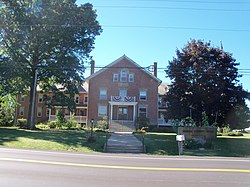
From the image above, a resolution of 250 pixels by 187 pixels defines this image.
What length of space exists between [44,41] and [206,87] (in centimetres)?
1865

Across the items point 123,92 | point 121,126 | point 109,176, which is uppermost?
point 123,92

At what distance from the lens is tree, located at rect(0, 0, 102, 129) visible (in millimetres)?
30203

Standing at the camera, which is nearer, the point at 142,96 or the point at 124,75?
the point at 142,96

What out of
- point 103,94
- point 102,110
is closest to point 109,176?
point 102,110

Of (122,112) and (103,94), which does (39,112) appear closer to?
(103,94)

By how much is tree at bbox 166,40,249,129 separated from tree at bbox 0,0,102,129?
1241cm

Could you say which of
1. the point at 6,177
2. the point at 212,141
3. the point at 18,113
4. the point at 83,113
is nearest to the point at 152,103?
the point at 83,113

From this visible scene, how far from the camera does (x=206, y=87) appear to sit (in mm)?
23688

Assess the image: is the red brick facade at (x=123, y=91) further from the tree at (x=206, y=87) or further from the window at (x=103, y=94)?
the tree at (x=206, y=87)

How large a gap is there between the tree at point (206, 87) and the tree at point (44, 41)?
1241 cm

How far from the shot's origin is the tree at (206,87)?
23.7 m

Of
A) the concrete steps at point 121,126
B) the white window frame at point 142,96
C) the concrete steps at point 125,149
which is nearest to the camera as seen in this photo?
the concrete steps at point 125,149

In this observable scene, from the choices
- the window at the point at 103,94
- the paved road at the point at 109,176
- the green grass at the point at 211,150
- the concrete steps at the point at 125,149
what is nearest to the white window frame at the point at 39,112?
the window at the point at 103,94

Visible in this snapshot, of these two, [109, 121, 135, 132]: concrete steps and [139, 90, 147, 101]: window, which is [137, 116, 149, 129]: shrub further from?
[139, 90, 147, 101]: window
